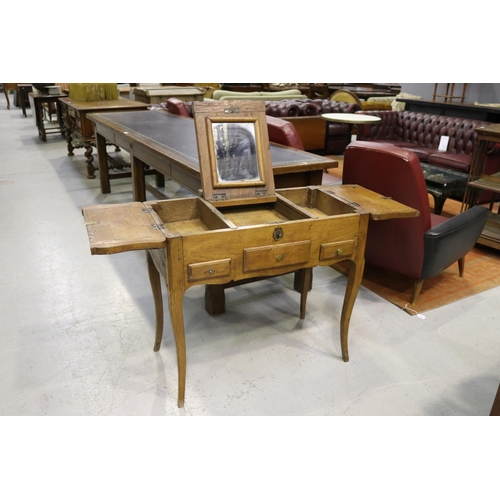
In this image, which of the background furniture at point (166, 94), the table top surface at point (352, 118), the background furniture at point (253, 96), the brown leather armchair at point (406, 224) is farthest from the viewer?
the background furniture at point (166, 94)

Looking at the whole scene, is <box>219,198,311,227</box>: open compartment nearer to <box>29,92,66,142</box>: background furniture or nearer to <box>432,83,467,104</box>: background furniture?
<box>29,92,66,142</box>: background furniture

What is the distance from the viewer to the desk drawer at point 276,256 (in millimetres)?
1933

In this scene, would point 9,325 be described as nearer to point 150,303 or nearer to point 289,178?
point 150,303

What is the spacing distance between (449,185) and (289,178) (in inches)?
81.8

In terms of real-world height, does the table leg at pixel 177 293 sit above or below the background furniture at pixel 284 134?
below

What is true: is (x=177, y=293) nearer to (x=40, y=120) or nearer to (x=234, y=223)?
(x=234, y=223)

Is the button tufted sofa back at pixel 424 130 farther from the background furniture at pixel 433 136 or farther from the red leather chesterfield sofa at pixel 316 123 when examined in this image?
the red leather chesterfield sofa at pixel 316 123

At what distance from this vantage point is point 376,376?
2.32 metres

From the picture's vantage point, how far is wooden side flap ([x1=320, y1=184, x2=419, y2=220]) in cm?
216

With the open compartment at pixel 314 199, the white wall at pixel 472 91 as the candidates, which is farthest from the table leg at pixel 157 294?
the white wall at pixel 472 91

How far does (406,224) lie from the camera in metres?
2.78

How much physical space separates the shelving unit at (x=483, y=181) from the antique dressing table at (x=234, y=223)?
1897 mm

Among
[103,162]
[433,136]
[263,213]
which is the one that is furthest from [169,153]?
[433,136]

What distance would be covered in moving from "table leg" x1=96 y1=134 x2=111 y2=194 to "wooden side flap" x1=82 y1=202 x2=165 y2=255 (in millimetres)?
3420
